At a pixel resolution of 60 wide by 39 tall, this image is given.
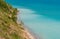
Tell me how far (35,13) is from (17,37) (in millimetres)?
16335

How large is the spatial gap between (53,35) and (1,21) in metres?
5.32

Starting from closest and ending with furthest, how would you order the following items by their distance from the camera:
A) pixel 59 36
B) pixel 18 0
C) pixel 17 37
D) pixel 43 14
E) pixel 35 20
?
pixel 17 37 < pixel 59 36 < pixel 35 20 < pixel 43 14 < pixel 18 0

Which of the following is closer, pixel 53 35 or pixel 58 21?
pixel 53 35

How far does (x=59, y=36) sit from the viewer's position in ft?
77.1

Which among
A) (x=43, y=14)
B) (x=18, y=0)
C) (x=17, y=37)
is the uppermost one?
(x=18, y=0)

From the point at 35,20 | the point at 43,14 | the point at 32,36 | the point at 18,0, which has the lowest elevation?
the point at 32,36

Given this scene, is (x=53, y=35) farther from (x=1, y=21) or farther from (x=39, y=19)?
(x=39, y=19)

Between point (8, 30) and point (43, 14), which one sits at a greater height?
point (43, 14)

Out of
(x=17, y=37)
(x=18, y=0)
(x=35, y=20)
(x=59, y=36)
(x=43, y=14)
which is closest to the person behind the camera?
(x=17, y=37)

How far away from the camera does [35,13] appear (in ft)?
117

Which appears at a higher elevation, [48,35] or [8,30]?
[48,35]

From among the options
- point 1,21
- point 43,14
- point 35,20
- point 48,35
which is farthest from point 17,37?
point 43,14

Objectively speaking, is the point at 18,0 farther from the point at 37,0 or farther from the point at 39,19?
the point at 39,19

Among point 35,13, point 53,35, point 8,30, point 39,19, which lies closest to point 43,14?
point 35,13
